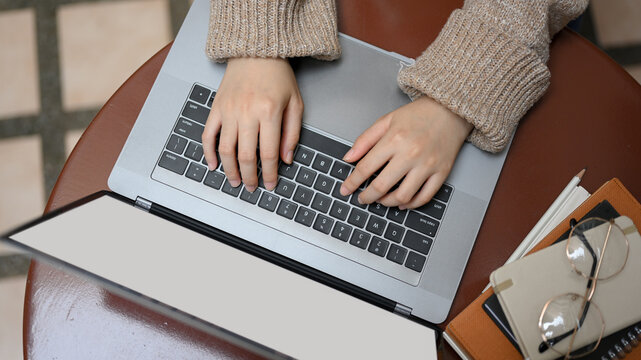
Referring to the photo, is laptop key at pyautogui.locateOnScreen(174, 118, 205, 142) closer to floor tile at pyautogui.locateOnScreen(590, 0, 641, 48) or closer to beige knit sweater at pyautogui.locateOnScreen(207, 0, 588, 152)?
beige knit sweater at pyautogui.locateOnScreen(207, 0, 588, 152)

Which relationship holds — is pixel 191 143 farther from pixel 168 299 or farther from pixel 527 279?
pixel 527 279

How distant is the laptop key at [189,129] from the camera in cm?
54

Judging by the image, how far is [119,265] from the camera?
355mm

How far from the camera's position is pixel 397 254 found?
516 mm

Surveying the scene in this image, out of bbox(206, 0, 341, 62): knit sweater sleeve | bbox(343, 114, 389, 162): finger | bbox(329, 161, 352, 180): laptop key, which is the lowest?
bbox(329, 161, 352, 180): laptop key

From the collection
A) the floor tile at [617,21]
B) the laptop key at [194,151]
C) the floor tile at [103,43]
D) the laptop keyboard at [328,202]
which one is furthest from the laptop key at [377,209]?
the floor tile at [617,21]

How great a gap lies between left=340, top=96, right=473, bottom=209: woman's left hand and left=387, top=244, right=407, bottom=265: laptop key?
0.05 m

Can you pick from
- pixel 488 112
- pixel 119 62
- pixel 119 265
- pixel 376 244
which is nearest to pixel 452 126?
pixel 488 112

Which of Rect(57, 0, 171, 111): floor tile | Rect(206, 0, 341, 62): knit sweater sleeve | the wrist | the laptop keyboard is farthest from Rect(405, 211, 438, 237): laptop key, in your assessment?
Rect(57, 0, 171, 111): floor tile

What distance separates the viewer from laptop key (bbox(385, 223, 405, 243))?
1.71 ft

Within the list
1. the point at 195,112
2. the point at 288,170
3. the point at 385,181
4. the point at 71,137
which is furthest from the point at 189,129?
the point at 71,137

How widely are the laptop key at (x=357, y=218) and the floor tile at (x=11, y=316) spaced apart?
0.81 m

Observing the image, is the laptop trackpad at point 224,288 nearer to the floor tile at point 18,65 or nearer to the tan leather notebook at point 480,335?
the tan leather notebook at point 480,335

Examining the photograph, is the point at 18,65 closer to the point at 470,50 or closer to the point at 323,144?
the point at 323,144
